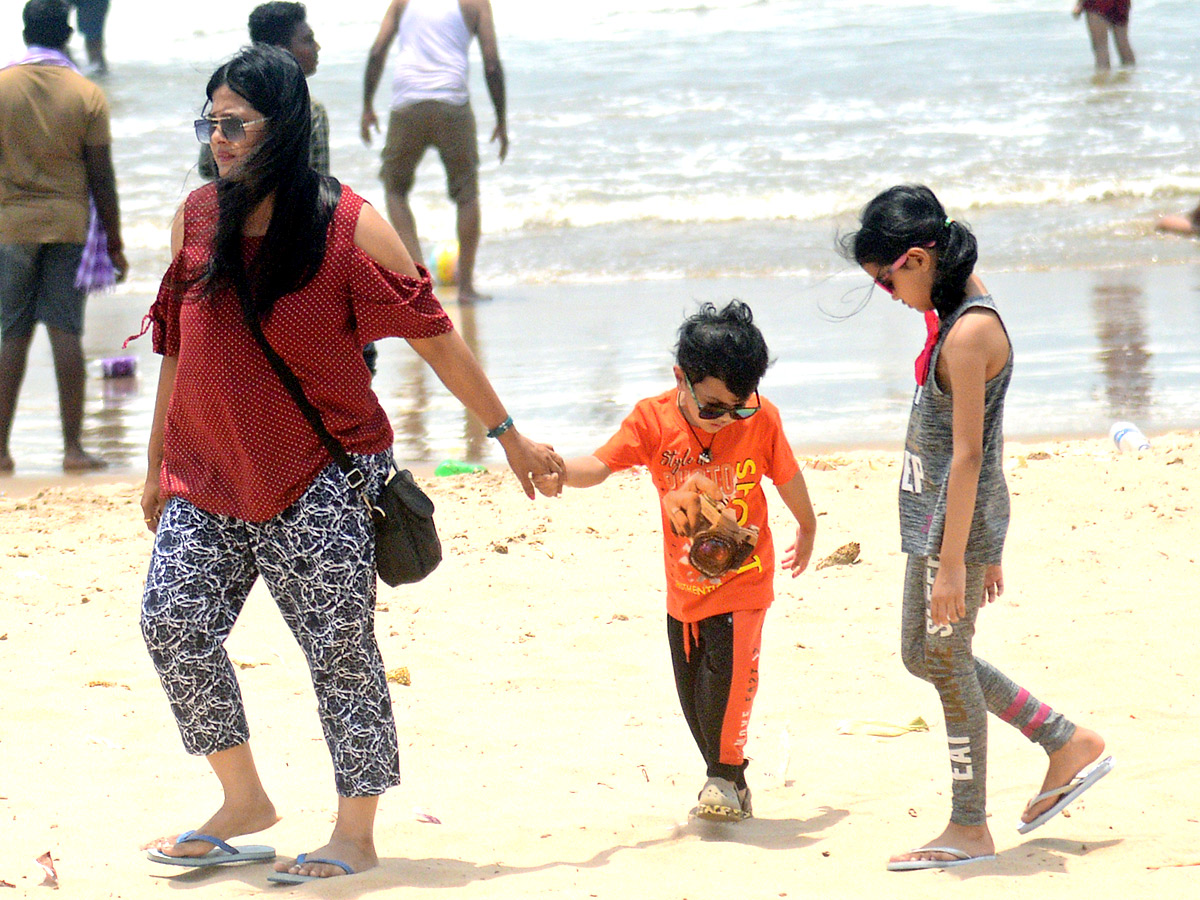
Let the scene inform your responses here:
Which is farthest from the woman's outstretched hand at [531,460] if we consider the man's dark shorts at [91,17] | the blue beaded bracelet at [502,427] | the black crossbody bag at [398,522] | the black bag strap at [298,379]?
the man's dark shorts at [91,17]

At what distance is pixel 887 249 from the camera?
2992 mm

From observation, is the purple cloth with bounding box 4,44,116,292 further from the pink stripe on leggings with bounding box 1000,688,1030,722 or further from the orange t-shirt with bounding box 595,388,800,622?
the pink stripe on leggings with bounding box 1000,688,1030,722

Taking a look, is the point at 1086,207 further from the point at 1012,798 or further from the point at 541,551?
the point at 1012,798

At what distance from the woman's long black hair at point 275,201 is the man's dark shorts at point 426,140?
657cm

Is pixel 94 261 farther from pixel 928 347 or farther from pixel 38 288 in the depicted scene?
pixel 928 347

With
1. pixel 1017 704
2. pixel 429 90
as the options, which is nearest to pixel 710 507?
pixel 1017 704

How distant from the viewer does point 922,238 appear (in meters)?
2.97

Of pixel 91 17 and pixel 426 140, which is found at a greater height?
pixel 91 17

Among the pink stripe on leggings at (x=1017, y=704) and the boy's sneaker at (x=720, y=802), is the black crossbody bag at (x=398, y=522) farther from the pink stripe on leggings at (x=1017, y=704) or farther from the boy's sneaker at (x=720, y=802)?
the pink stripe on leggings at (x=1017, y=704)

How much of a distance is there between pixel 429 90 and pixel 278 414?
6.87 meters

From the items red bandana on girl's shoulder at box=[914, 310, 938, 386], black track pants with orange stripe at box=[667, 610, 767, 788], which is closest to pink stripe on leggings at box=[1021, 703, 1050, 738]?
black track pants with orange stripe at box=[667, 610, 767, 788]

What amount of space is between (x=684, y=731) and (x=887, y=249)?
1661 millimetres

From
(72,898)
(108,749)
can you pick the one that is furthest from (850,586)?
(72,898)

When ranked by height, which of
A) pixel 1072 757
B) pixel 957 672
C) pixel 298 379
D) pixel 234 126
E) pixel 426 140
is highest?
pixel 234 126
